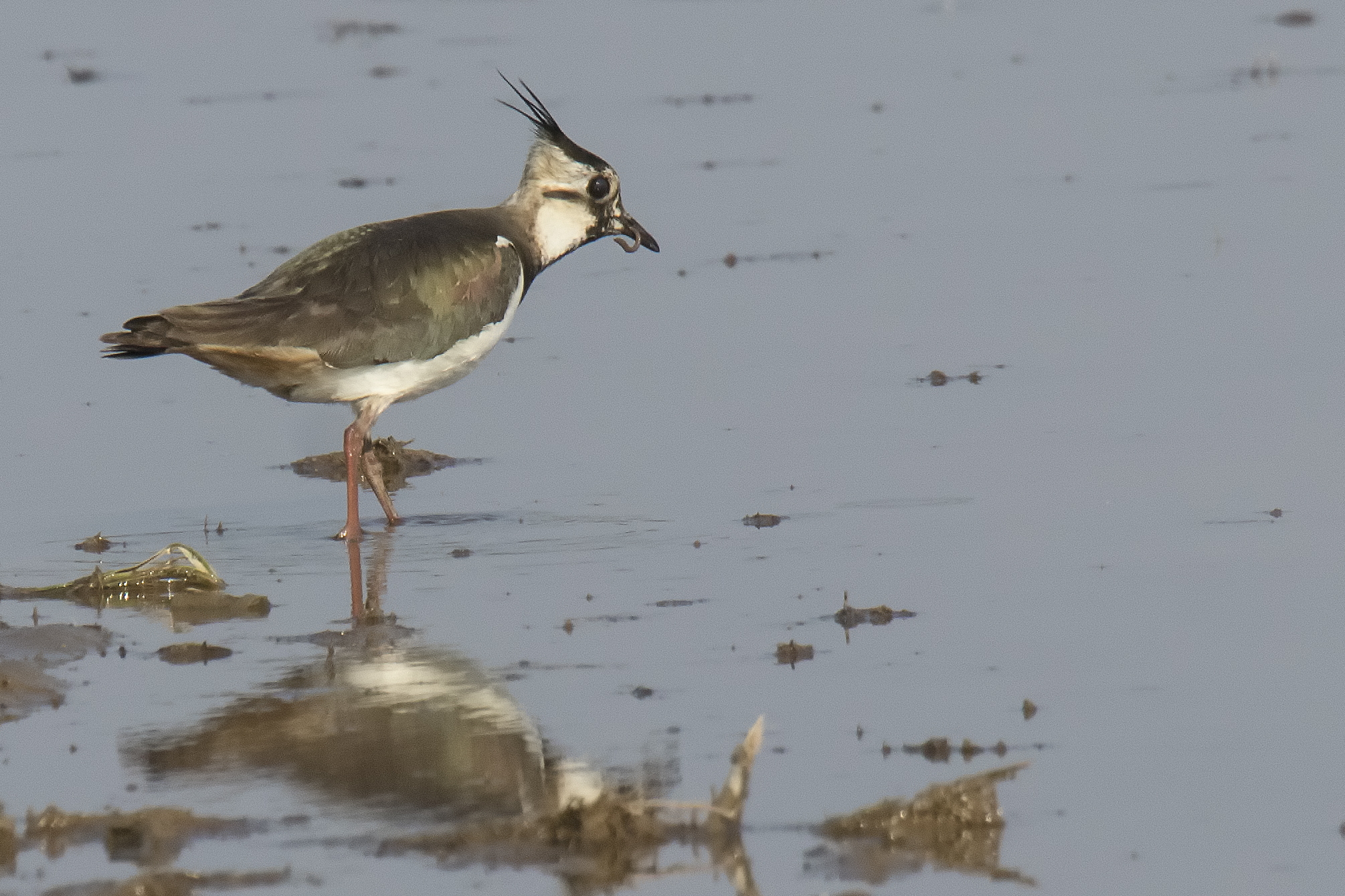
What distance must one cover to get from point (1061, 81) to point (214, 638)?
12.8 meters

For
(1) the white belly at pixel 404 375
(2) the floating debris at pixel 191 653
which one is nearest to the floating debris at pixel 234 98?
(1) the white belly at pixel 404 375

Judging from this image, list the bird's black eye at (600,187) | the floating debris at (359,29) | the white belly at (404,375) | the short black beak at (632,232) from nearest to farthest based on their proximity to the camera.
Answer: the white belly at (404,375)
the bird's black eye at (600,187)
the short black beak at (632,232)
the floating debris at (359,29)

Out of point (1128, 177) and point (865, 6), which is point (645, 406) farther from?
point (865, 6)

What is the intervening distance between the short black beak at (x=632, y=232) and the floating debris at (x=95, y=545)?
123 inches

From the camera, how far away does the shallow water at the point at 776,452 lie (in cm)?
622

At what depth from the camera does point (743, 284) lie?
524 inches

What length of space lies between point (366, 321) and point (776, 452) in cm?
203

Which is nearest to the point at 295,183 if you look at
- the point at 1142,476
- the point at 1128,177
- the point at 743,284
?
the point at 743,284

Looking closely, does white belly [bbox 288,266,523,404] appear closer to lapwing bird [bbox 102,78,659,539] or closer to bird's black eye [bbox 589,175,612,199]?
lapwing bird [bbox 102,78,659,539]

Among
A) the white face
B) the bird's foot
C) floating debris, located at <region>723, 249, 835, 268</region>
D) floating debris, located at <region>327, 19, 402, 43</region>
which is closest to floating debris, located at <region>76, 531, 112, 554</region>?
the bird's foot

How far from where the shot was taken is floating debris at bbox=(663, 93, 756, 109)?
61.9ft

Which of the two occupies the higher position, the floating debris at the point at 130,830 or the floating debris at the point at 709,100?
the floating debris at the point at 709,100

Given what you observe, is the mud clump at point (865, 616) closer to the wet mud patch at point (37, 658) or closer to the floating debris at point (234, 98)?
the wet mud patch at point (37, 658)

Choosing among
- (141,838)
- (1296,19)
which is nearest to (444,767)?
(141,838)
